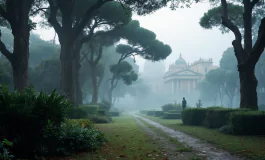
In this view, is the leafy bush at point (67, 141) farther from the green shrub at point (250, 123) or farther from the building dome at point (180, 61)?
the building dome at point (180, 61)

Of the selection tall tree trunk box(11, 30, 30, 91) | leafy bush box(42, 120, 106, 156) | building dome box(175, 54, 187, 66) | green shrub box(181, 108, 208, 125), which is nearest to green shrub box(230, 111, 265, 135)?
green shrub box(181, 108, 208, 125)

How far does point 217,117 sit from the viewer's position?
14.6 meters

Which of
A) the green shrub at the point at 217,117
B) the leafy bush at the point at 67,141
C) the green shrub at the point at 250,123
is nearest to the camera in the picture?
the leafy bush at the point at 67,141

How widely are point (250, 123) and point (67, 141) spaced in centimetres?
792

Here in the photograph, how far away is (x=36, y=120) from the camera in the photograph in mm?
5805

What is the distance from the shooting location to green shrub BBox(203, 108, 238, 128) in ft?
46.2

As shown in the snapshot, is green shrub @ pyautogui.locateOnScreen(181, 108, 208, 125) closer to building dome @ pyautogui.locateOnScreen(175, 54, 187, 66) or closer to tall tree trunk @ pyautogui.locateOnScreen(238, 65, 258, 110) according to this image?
tall tree trunk @ pyautogui.locateOnScreen(238, 65, 258, 110)

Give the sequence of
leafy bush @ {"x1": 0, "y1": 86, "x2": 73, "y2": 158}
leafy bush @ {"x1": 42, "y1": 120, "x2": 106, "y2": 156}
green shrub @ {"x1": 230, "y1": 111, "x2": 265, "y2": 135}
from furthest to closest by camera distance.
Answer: green shrub @ {"x1": 230, "y1": 111, "x2": 265, "y2": 135} < leafy bush @ {"x1": 42, "y1": 120, "x2": 106, "y2": 156} < leafy bush @ {"x1": 0, "y1": 86, "x2": 73, "y2": 158}

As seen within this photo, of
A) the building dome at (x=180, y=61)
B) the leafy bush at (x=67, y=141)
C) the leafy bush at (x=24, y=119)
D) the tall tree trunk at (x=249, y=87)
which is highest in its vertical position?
the building dome at (x=180, y=61)

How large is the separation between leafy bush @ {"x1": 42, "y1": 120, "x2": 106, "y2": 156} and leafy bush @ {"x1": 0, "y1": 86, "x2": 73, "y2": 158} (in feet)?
1.00

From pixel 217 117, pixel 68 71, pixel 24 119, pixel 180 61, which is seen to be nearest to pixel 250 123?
pixel 217 117

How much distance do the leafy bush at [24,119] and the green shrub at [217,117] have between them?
34.2 feet

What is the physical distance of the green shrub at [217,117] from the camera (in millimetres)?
14094

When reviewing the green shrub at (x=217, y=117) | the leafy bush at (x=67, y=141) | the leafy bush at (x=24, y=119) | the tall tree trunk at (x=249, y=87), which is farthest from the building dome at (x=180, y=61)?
the leafy bush at (x=24, y=119)
